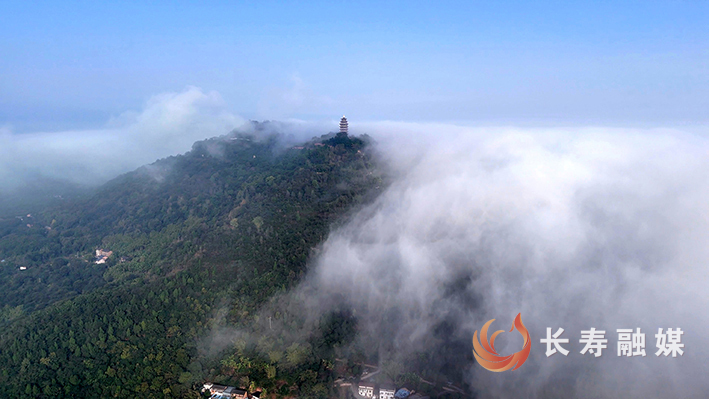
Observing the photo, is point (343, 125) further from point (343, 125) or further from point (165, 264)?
point (165, 264)

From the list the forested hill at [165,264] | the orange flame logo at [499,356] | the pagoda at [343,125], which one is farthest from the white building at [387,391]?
the pagoda at [343,125]

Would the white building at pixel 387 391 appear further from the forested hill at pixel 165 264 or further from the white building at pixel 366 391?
the forested hill at pixel 165 264

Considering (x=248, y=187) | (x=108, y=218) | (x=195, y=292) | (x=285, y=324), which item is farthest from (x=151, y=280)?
(x=108, y=218)

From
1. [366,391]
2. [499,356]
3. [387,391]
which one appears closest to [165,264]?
[366,391]

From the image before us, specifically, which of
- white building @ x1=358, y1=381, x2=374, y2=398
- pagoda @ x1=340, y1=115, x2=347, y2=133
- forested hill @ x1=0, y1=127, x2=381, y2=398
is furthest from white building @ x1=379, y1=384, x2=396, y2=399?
pagoda @ x1=340, y1=115, x2=347, y2=133

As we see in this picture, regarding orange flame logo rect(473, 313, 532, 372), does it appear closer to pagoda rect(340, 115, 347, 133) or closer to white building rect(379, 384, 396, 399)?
white building rect(379, 384, 396, 399)

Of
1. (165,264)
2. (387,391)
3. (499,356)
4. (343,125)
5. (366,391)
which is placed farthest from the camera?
(343,125)

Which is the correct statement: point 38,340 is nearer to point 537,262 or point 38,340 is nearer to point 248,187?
point 248,187

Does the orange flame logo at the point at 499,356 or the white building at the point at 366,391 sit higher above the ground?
the orange flame logo at the point at 499,356

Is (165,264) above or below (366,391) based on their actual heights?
above
